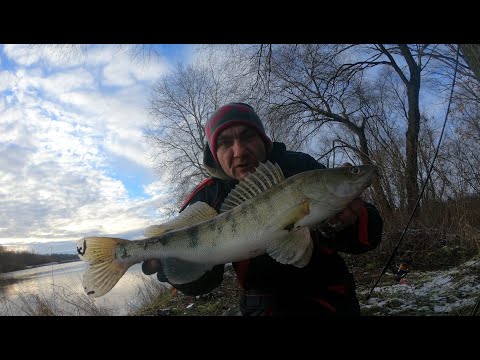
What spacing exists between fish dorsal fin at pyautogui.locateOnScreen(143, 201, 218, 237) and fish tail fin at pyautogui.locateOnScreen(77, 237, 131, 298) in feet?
0.50

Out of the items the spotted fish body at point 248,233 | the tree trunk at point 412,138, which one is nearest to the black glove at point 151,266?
the spotted fish body at point 248,233

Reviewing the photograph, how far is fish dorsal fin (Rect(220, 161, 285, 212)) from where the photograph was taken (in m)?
1.62

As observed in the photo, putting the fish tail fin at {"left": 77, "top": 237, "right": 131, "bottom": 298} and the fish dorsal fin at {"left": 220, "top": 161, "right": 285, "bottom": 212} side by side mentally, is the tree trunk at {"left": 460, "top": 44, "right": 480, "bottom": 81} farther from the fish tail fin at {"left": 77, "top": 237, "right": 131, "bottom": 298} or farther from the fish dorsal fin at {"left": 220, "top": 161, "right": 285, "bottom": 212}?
the fish tail fin at {"left": 77, "top": 237, "right": 131, "bottom": 298}

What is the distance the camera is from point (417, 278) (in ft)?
18.9

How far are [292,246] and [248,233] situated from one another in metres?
0.22

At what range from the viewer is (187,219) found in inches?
67.2

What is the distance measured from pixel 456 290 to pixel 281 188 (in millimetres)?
4510

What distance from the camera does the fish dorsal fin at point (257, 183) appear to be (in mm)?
1625

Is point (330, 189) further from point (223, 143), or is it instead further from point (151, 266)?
point (151, 266)

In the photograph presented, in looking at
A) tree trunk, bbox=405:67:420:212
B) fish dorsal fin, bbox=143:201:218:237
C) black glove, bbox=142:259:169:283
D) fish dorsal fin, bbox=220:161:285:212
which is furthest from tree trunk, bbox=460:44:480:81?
black glove, bbox=142:259:169:283

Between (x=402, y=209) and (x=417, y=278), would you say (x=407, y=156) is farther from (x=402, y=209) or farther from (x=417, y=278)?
(x=417, y=278)

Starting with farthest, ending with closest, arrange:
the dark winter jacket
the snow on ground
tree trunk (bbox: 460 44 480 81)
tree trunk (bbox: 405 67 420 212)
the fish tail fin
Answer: tree trunk (bbox: 405 67 420 212) < the snow on ground < tree trunk (bbox: 460 44 480 81) < the dark winter jacket < the fish tail fin

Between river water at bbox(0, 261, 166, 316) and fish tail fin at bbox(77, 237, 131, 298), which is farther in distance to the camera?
river water at bbox(0, 261, 166, 316)

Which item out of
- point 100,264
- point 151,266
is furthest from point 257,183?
point 100,264
